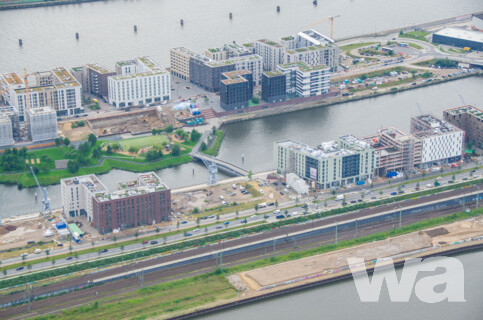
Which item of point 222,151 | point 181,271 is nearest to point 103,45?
point 222,151

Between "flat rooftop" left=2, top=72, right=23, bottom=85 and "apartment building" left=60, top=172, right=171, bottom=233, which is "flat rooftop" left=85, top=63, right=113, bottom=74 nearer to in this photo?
"flat rooftop" left=2, top=72, right=23, bottom=85

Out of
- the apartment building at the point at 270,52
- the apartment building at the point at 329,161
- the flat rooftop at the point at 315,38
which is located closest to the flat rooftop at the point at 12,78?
the apartment building at the point at 270,52

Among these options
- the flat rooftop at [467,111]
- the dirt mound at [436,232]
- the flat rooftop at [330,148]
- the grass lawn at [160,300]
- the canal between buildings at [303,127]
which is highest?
the flat rooftop at [467,111]

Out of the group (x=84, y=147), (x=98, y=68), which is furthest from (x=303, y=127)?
(x=98, y=68)

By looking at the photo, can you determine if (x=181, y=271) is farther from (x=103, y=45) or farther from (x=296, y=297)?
(x=103, y=45)

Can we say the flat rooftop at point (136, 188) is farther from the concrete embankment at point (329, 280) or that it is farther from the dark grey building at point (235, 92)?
the dark grey building at point (235, 92)

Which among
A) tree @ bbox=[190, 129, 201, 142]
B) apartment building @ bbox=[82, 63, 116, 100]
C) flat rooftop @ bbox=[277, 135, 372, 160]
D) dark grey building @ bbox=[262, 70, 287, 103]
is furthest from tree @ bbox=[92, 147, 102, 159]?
dark grey building @ bbox=[262, 70, 287, 103]
